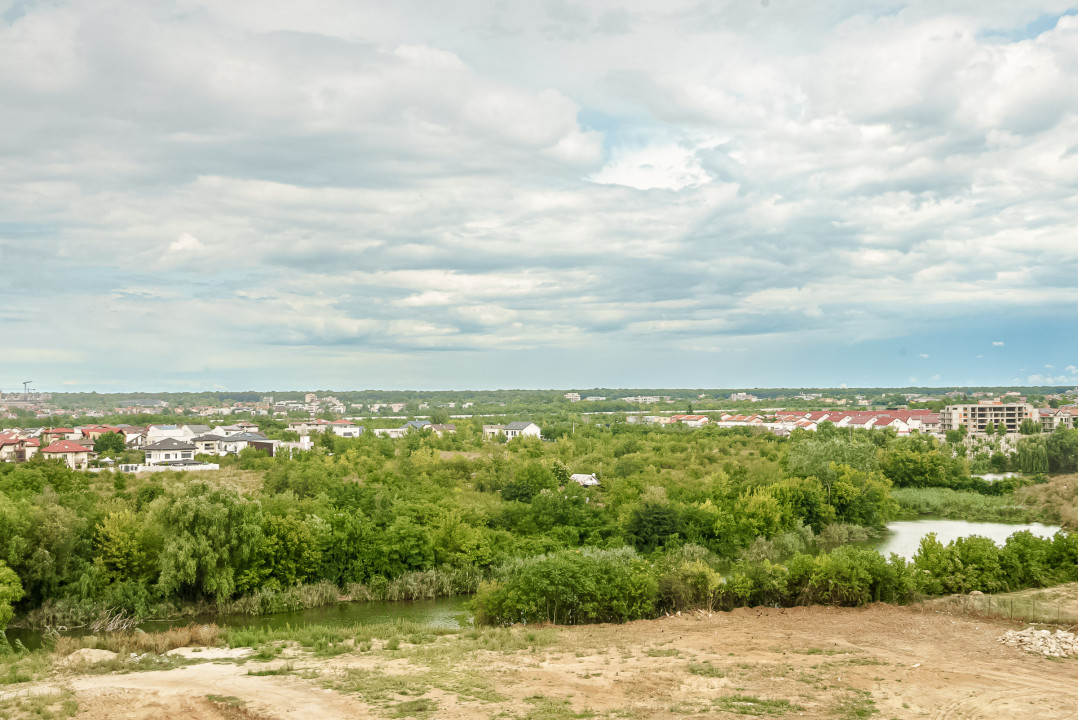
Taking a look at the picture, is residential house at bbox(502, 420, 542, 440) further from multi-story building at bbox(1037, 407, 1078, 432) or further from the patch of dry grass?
multi-story building at bbox(1037, 407, 1078, 432)

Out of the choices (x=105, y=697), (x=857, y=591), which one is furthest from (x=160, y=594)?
(x=857, y=591)

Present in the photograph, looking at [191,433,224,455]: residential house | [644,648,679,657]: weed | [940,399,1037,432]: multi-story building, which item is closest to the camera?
[644,648,679,657]: weed

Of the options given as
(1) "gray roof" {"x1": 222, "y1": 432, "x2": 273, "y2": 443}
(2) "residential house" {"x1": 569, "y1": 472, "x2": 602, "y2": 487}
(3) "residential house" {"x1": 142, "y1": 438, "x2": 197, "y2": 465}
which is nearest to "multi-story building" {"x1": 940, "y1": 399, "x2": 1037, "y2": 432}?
(2) "residential house" {"x1": 569, "y1": 472, "x2": 602, "y2": 487}

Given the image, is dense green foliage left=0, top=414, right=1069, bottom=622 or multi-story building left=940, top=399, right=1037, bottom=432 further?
multi-story building left=940, top=399, right=1037, bottom=432

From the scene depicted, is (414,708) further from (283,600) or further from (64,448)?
(64,448)

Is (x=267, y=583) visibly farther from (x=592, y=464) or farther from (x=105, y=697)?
(x=592, y=464)

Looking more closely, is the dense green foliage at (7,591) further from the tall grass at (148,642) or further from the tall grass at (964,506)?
the tall grass at (964,506)

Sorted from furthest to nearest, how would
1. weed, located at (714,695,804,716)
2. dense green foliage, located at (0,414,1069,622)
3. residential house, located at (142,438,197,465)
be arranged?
residential house, located at (142,438,197,465) < dense green foliage, located at (0,414,1069,622) < weed, located at (714,695,804,716)

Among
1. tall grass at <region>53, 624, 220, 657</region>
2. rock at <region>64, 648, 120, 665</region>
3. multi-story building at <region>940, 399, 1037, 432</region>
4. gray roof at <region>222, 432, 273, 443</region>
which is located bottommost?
tall grass at <region>53, 624, 220, 657</region>
